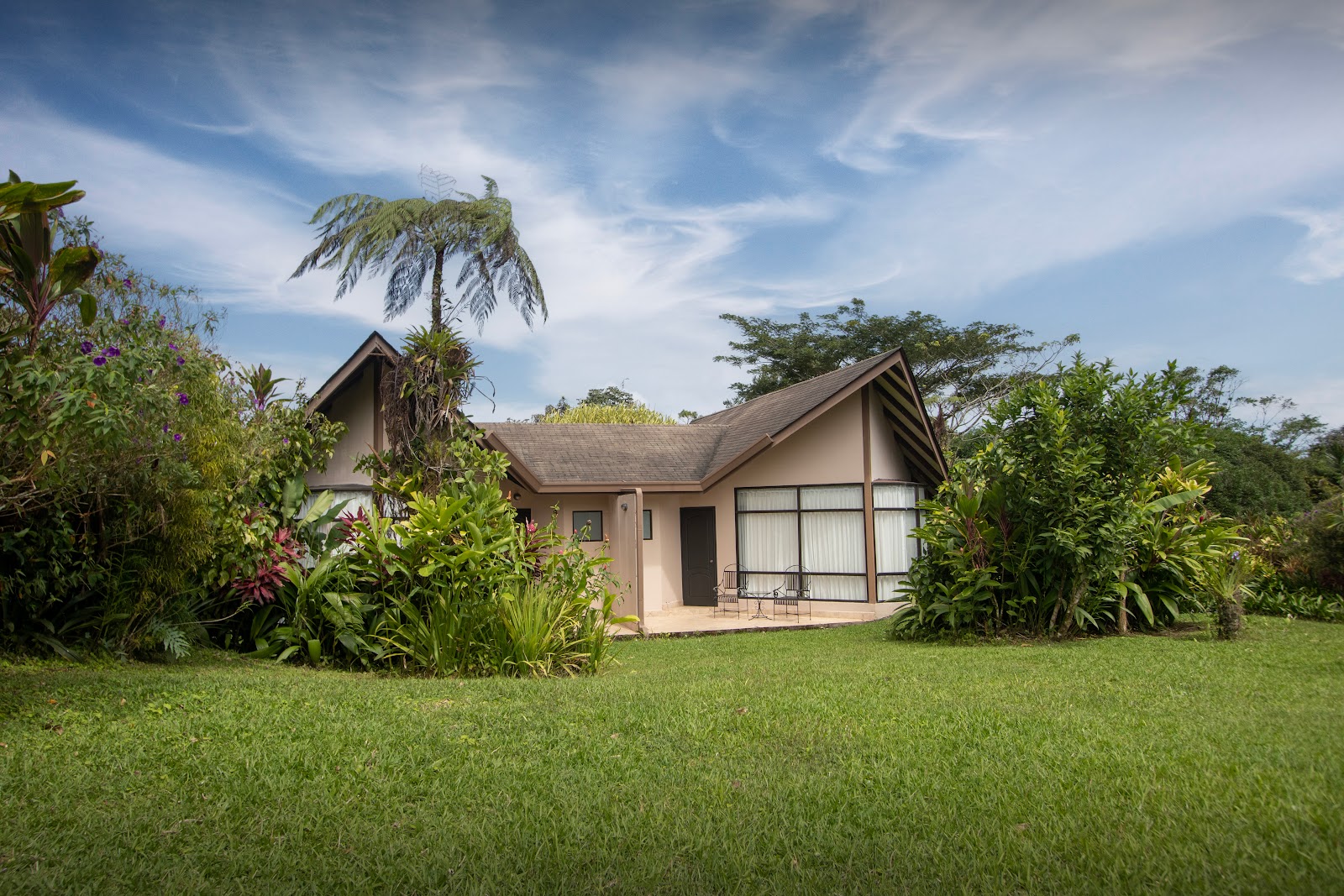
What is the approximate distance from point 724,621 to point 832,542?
306cm

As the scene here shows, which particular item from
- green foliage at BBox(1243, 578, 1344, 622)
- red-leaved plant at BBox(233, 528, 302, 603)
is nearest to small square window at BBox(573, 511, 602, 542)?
red-leaved plant at BBox(233, 528, 302, 603)

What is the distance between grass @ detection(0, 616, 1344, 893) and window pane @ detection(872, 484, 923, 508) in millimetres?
9658

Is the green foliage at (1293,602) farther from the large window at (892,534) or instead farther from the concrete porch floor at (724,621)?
the concrete porch floor at (724,621)

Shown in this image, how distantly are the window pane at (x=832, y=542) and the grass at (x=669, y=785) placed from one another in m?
9.56

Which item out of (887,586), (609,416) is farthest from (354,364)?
(609,416)

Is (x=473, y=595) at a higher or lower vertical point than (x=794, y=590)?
higher

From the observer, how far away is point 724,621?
16.0m

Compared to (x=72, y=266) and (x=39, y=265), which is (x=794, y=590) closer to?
(x=72, y=266)

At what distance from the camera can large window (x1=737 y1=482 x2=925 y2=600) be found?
17328 millimetres

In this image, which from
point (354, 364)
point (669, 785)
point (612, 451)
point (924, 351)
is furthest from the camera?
point (924, 351)

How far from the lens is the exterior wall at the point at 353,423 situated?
13.9 metres

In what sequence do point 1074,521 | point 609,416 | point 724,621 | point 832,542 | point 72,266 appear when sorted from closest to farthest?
1. point 72,266
2. point 1074,521
3. point 724,621
4. point 832,542
5. point 609,416

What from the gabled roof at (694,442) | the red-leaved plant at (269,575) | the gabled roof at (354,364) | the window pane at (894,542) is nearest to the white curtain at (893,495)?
the window pane at (894,542)

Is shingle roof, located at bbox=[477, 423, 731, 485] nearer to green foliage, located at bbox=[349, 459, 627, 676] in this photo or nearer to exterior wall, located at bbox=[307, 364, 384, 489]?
exterior wall, located at bbox=[307, 364, 384, 489]
